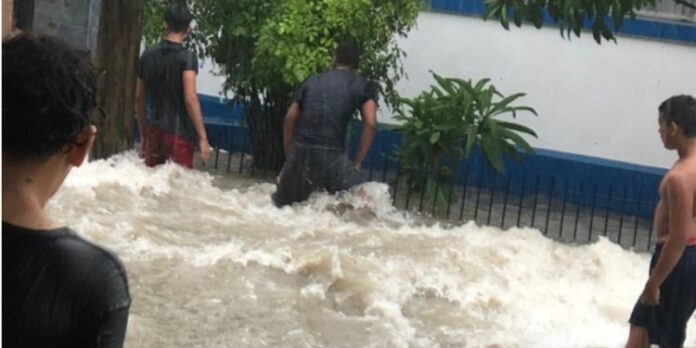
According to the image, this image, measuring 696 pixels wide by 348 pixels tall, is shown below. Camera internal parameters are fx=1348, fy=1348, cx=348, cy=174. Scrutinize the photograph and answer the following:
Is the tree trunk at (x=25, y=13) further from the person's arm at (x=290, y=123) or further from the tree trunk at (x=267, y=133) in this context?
the tree trunk at (x=267, y=133)

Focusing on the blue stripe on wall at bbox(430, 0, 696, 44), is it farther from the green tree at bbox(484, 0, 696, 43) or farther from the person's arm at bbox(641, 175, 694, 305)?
the person's arm at bbox(641, 175, 694, 305)

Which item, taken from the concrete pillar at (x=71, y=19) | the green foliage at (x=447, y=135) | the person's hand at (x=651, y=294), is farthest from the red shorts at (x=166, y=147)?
the person's hand at (x=651, y=294)

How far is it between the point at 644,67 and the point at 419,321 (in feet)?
22.1

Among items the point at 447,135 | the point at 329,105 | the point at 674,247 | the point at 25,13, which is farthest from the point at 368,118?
the point at 674,247

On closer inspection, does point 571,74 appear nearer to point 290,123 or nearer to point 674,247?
point 290,123

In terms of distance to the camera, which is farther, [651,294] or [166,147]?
[166,147]

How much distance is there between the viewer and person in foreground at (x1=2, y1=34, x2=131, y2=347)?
2.60 metres

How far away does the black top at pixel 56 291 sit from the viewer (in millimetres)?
2652

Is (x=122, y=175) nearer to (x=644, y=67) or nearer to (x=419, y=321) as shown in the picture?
(x=419, y=321)

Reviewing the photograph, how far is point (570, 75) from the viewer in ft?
46.6

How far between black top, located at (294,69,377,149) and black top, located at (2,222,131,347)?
6880mm

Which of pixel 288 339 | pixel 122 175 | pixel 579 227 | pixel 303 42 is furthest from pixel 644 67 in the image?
pixel 288 339

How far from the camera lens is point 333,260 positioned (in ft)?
28.3

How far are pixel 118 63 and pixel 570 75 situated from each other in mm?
5171
